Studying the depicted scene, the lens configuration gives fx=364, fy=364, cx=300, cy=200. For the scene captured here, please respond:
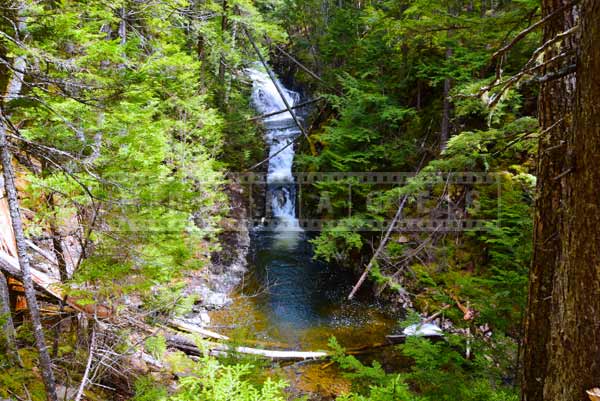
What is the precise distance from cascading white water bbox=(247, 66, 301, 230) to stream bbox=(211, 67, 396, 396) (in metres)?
0.05

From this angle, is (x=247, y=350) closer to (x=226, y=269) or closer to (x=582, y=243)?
(x=226, y=269)

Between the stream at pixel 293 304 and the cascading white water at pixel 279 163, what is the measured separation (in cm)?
5

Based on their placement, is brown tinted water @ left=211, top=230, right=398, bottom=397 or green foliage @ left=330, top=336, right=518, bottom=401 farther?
brown tinted water @ left=211, top=230, right=398, bottom=397

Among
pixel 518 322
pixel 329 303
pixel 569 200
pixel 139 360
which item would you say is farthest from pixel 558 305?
pixel 329 303

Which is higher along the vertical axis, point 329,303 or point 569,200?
point 569,200

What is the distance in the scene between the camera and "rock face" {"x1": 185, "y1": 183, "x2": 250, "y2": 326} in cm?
991

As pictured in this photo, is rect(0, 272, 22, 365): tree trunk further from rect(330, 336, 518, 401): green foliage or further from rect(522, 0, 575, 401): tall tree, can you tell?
rect(522, 0, 575, 401): tall tree

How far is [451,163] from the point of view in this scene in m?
6.54

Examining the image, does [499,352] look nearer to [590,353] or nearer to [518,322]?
[518,322]

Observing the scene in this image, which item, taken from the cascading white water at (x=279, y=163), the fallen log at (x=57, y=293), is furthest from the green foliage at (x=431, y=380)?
the cascading white water at (x=279, y=163)

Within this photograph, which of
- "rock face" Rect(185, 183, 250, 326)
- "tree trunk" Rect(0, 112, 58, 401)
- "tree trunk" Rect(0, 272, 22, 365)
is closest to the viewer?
"tree trunk" Rect(0, 112, 58, 401)

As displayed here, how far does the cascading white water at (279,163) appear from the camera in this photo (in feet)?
55.5

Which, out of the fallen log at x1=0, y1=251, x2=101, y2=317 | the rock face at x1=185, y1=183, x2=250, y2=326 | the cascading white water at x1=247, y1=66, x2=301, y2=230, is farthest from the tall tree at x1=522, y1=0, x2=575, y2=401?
the cascading white water at x1=247, y1=66, x2=301, y2=230

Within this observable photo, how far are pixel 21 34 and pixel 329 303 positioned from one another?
9141 millimetres
